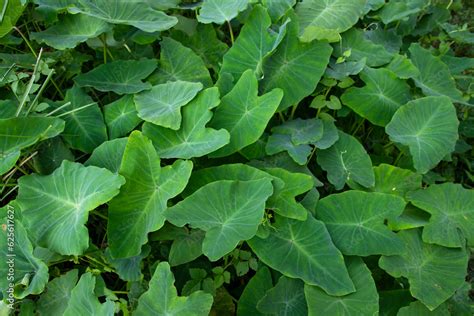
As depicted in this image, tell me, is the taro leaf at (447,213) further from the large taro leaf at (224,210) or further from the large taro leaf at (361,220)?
the large taro leaf at (224,210)

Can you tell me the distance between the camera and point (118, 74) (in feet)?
5.54

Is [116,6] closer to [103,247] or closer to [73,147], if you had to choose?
[73,147]

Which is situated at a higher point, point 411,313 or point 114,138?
point 114,138

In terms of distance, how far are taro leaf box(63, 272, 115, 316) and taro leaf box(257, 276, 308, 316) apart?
0.43 m

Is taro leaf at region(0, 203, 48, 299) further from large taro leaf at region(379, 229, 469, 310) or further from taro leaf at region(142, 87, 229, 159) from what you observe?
large taro leaf at region(379, 229, 469, 310)

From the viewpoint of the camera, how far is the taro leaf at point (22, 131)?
140cm

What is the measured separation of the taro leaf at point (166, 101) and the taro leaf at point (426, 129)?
66 centimetres

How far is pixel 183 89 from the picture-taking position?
1.56m

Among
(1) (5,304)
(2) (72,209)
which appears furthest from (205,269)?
(1) (5,304)

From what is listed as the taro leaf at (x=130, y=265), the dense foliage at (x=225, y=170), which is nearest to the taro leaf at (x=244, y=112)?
the dense foliage at (x=225, y=170)

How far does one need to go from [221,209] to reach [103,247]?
475 mm

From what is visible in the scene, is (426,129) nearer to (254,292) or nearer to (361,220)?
(361,220)

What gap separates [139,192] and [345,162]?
69 centimetres

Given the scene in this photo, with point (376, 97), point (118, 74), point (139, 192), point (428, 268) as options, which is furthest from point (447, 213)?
point (118, 74)
